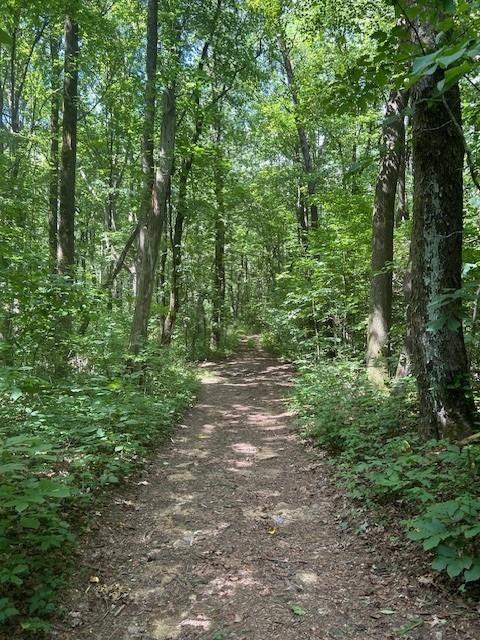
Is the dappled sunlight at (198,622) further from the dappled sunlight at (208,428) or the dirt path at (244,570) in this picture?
the dappled sunlight at (208,428)

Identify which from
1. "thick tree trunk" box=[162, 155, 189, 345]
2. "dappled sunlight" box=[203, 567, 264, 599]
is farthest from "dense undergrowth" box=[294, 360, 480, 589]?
"thick tree trunk" box=[162, 155, 189, 345]

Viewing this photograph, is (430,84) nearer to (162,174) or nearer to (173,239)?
(162,174)

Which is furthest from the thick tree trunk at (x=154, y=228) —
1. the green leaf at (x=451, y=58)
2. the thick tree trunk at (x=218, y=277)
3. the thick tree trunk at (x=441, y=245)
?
the green leaf at (x=451, y=58)

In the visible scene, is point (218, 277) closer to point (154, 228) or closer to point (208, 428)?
point (154, 228)

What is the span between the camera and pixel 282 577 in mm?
3465

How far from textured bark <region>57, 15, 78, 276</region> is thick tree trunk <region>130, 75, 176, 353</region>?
5.35 feet

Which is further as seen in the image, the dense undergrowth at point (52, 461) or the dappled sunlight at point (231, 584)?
the dappled sunlight at point (231, 584)

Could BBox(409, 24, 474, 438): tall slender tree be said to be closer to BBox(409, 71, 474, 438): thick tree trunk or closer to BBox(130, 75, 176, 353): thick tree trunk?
BBox(409, 71, 474, 438): thick tree trunk

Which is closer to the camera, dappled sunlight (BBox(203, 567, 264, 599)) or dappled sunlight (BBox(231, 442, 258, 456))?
dappled sunlight (BBox(203, 567, 264, 599))

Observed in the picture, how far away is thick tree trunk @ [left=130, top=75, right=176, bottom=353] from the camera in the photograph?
9914 mm

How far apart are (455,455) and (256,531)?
6.26 ft

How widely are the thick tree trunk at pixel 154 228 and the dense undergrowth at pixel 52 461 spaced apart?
133 cm

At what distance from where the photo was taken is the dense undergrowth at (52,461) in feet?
9.23

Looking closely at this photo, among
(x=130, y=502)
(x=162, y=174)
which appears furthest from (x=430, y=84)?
(x=162, y=174)
